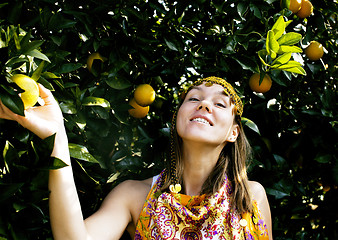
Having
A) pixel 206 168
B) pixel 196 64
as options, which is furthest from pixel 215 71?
pixel 206 168

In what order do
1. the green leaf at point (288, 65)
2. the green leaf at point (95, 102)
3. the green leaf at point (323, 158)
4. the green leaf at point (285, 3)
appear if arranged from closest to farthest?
the green leaf at point (95, 102) → the green leaf at point (288, 65) → the green leaf at point (285, 3) → the green leaf at point (323, 158)

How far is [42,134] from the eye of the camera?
137 cm

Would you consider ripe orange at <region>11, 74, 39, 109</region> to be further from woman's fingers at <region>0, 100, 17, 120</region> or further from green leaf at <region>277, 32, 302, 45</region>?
green leaf at <region>277, 32, 302, 45</region>

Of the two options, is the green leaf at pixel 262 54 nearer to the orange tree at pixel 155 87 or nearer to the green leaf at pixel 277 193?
the orange tree at pixel 155 87

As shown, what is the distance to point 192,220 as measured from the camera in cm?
178

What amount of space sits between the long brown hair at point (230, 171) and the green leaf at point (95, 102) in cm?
41

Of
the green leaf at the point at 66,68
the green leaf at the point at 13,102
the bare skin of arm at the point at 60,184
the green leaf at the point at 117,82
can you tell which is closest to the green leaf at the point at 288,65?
the green leaf at the point at 117,82

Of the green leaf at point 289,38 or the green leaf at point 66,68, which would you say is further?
the green leaf at point 289,38

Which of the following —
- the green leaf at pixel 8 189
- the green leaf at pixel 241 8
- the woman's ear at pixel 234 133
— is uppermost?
the green leaf at pixel 241 8

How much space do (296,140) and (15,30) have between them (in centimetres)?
166

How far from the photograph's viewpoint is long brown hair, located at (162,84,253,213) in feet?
6.17

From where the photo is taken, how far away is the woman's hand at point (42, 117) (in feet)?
4.41

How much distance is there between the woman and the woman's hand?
411 millimetres

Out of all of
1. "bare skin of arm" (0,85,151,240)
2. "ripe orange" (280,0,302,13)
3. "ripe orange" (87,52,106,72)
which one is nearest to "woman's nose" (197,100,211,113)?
"ripe orange" (87,52,106,72)
